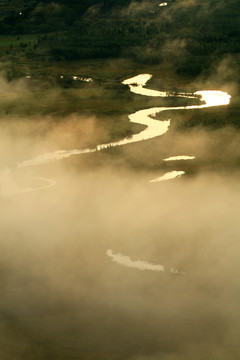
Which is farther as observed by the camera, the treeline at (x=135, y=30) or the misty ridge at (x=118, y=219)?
the treeline at (x=135, y=30)

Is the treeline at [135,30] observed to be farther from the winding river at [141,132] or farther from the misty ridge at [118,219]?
the winding river at [141,132]

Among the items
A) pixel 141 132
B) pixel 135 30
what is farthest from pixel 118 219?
pixel 135 30

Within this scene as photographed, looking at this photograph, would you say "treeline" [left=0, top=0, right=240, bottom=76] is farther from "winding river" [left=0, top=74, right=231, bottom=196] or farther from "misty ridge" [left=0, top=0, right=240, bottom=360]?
"winding river" [left=0, top=74, right=231, bottom=196]

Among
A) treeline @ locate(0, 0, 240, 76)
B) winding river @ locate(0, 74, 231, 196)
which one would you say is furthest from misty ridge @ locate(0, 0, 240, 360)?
treeline @ locate(0, 0, 240, 76)

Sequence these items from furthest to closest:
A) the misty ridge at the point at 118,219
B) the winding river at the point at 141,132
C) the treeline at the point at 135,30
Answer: the treeline at the point at 135,30 → the winding river at the point at 141,132 → the misty ridge at the point at 118,219

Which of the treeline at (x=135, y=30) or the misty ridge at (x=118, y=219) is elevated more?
the treeline at (x=135, y=30)

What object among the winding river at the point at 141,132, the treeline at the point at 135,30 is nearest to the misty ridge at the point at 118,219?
the winding river at the point at 141,132

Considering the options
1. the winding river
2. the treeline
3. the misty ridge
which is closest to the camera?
the misty ridge

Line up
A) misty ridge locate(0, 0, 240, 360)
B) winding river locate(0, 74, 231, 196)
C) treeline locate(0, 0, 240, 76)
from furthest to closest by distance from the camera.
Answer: treeline locate(0, 0, 240, 76) < winding river locate(0, 74, 231, 196) < misty ridge locate(0, 0, 240, 360)

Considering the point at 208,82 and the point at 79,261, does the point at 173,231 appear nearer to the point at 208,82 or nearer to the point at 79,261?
the point at 79,261
